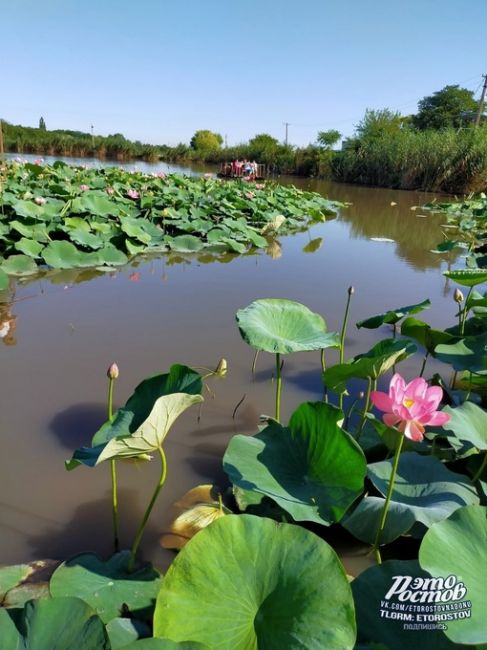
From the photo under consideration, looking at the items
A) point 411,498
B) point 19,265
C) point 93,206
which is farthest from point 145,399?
point 93,206

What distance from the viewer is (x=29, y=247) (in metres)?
3.65

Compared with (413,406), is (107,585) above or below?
below

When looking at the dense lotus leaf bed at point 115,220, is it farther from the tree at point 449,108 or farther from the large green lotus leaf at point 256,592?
the tree at point 449,108

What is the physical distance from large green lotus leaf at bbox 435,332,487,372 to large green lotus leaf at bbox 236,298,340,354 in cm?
44

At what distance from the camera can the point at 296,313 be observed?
5.24 feet

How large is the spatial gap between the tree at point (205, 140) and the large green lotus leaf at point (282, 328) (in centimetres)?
4193

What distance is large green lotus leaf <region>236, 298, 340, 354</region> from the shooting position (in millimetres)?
1300

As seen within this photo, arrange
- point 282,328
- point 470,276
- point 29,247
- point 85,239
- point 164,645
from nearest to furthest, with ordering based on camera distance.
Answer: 1. point 164,645
2. point 282,328
3. point 470,276
4. point 29,247
5. point 85,239

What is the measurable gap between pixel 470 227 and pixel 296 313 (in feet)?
22.9

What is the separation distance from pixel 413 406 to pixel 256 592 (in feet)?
1.38

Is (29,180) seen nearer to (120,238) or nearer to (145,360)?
(120,238)

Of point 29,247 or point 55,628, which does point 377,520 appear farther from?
point 29,247

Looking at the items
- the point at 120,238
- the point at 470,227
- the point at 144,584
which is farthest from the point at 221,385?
the point at 470,227

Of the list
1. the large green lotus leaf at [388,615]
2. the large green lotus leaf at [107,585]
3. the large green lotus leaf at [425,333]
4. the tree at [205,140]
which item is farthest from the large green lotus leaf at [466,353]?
the tree at [205,140]
